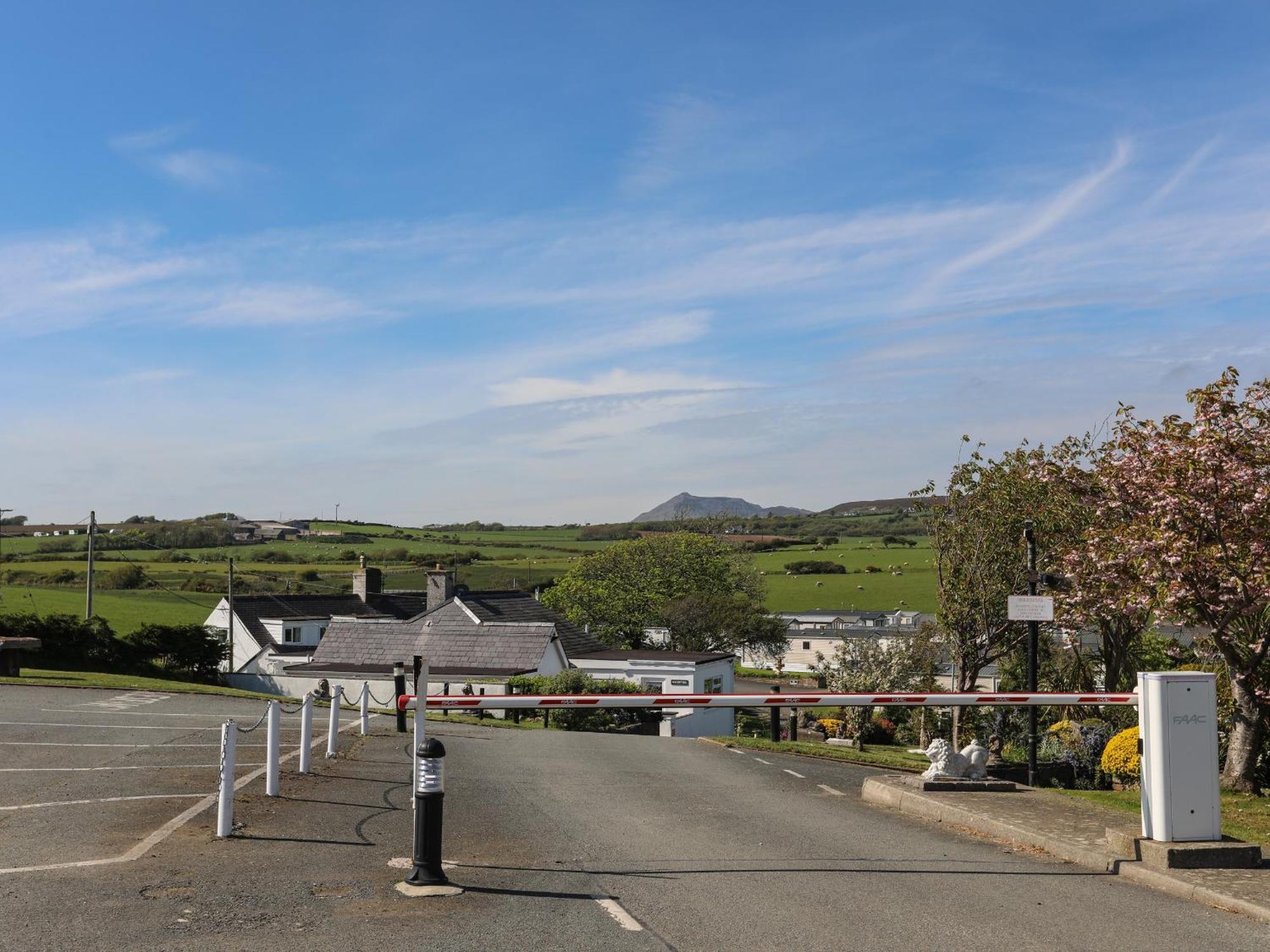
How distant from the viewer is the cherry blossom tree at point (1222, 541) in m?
15.8

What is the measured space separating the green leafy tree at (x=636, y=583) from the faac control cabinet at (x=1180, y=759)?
2556 inches

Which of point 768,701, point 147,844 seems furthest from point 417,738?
point 768,701

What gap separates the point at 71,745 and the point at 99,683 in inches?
637

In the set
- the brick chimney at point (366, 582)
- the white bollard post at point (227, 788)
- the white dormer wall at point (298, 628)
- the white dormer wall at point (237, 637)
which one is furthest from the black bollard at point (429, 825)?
the brick chimney at point (366, 582)

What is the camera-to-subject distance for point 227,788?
9422 millimetres

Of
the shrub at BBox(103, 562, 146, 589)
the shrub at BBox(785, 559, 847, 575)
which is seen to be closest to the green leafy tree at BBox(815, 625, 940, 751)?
the shrub at BBox(103, 562, 146, 589)

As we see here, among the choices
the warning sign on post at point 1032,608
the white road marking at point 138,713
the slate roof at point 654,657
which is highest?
the warning sign on post at point 1032,608

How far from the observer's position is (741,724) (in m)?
49.6

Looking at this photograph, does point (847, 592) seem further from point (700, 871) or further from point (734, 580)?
point (700, 871)

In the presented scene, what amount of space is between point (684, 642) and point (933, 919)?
6718 cm

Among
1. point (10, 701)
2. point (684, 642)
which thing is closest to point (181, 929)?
point (10, 701)

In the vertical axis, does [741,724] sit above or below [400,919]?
below

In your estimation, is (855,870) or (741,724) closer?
(855,870)

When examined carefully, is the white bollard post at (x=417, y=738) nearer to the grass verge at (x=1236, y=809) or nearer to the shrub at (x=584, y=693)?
the grass verge at (x=1236, y=809)
